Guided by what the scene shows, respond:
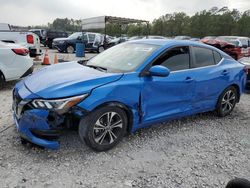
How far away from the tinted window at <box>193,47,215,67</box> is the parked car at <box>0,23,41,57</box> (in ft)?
24.3

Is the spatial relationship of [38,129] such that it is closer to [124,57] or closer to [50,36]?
[124,57]

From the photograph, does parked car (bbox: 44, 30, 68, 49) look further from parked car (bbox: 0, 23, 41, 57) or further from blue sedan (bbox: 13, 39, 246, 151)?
blue sedan (bbox: 13, 39, 246, 151)

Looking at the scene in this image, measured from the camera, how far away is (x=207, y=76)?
4.65m

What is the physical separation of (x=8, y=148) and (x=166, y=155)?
6.84 feet

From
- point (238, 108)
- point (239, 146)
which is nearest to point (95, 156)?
point (239, 146)

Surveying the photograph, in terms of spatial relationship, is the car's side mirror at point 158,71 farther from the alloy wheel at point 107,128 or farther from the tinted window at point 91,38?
the tinted window at point 91,38

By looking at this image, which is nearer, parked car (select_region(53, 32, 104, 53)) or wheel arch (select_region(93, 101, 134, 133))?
wheel arch (select_region(93, 101, 134, 133))

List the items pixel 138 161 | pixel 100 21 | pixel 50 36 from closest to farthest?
pixel 138 161 < pixel 100 21 < pixel 50 36

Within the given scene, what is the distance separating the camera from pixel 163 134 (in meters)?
4.34

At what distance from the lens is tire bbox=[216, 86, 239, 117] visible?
5147 mm

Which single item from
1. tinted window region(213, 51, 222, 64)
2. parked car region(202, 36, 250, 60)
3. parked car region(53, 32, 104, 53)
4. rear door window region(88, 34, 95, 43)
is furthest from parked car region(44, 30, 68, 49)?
tinted window region(213, 51, 222, 64)

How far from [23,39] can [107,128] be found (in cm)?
815

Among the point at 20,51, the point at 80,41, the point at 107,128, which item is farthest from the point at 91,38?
the point at 107,128

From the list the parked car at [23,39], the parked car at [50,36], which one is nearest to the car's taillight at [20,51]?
the parked car at [23,39]
